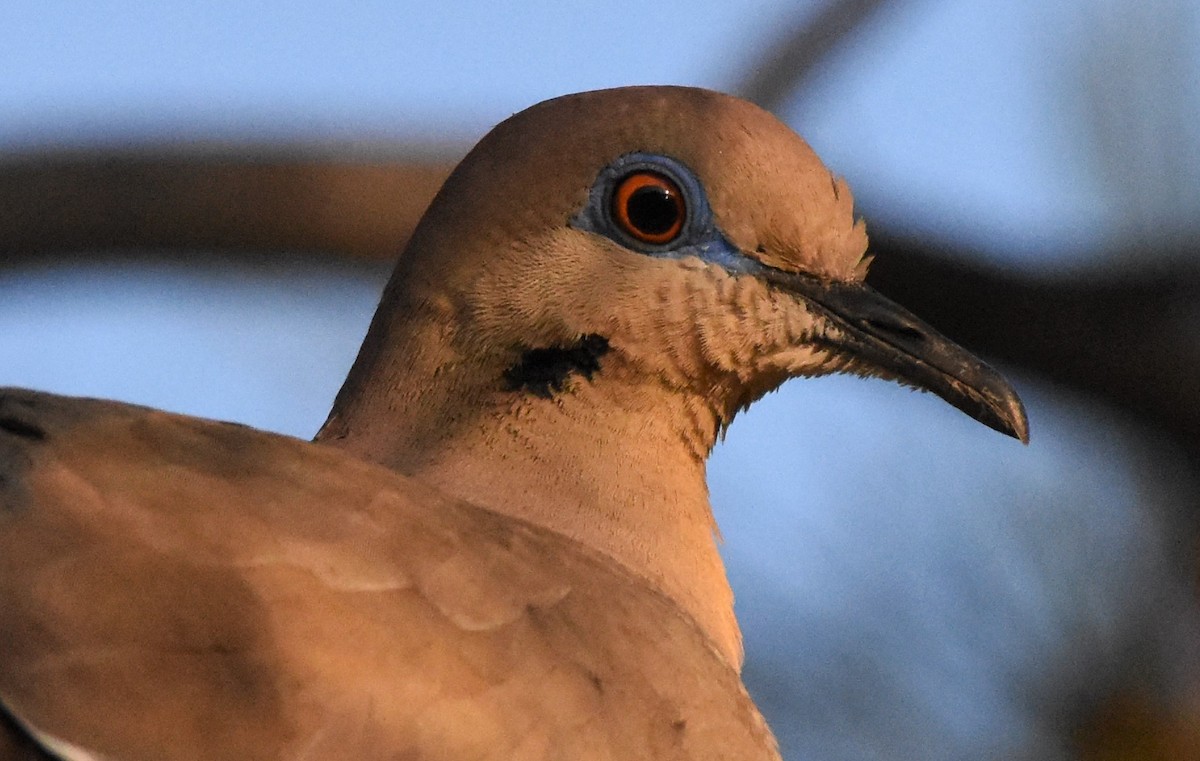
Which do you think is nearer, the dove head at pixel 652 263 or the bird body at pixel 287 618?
the bird body at pixel 287 618

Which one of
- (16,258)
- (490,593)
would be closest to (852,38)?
(16,258)

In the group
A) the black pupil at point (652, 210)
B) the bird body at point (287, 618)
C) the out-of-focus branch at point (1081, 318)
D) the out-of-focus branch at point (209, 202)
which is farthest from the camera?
the out-of-focus branch at point (1081, 318)

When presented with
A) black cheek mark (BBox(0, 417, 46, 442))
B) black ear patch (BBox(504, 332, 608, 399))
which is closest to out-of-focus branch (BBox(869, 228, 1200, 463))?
black ear patch (BBox(504, 332, 608, 399))

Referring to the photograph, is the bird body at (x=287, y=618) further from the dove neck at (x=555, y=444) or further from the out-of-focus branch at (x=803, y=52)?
the out-of-focus branch at (x=803, y=52)

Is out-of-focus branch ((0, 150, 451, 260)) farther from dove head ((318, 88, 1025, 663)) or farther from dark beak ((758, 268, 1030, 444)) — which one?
dark beak ((758, 268, 1030, 444))

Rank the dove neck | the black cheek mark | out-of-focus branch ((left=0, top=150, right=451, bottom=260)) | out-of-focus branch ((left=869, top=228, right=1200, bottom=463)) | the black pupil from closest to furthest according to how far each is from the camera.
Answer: the black cheek mark < the dove neck < the black pupil < out-of-focus branch ((left=0, top=150, right=451, bottom=260)) < out-of-focus branch ((left=869, top=228, right=1200, bottom=463))

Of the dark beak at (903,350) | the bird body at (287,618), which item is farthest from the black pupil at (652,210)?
the bird body at (287,618)
